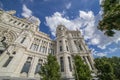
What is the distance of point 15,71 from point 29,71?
3453 millimetres

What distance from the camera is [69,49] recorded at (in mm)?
35000

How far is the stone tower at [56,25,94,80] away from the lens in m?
28.2

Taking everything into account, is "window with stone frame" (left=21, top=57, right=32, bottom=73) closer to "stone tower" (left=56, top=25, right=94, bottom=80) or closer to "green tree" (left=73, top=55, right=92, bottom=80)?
"stone tower" (left=56, top=25, right=94, bottom=80)

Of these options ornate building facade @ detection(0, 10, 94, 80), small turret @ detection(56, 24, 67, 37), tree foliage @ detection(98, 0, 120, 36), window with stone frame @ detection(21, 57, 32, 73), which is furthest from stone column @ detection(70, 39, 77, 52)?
tree foliage @ detection(98, 0, 120, 36)

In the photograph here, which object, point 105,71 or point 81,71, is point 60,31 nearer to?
point 81,71

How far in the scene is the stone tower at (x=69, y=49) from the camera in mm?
28186

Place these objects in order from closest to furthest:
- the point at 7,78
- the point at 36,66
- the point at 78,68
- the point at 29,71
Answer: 1. the point at 78,68
2. the point at 7,78
3. the point at 29,71
4. the point at 36,66

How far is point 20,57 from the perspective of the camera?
2584 cm

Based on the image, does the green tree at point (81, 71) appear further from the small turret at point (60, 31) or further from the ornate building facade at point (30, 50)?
the small turret at point (60, 31)

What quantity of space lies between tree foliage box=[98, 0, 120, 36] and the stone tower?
1890cm

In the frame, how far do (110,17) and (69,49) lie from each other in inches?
1057

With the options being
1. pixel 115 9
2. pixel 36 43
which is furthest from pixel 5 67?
pixel 115 9

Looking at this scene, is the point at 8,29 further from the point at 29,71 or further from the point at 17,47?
the point at 29,71

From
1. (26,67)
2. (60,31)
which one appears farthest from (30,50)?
(60,31)
